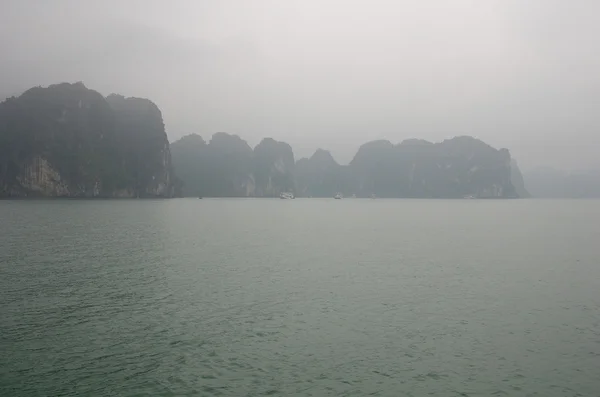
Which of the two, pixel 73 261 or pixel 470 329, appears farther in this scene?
pixel 73 261

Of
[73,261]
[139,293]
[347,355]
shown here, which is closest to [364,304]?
[347,355]

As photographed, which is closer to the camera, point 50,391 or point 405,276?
point 50,391

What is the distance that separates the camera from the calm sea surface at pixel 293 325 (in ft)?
47.7

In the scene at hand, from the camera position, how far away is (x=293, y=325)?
66.8ft

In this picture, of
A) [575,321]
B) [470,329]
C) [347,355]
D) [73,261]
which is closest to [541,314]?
[575,321]

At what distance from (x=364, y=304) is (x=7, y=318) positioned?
18.0 meters

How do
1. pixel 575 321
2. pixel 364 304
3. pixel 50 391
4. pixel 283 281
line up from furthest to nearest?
pixel 283 281 < pixel 364 304 < pixel 575 321 < pixel 50 391

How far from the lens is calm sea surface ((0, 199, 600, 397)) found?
1454 centimetres

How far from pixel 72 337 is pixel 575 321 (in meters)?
24.0

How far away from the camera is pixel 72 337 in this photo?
17984mm

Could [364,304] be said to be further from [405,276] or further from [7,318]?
[7,318]

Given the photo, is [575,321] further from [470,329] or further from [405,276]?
[405,276]

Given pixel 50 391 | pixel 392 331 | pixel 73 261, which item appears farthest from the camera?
pixel 73 261

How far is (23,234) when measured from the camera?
174 ft
